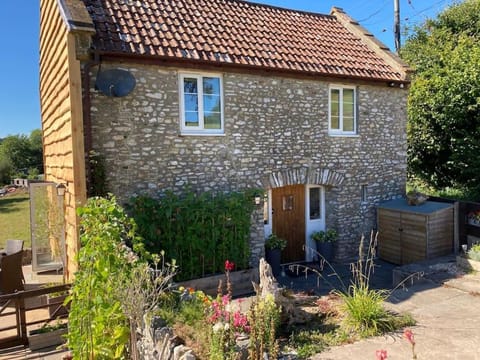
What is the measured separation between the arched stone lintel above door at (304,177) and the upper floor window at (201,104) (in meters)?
1.94

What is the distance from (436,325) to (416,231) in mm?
4920

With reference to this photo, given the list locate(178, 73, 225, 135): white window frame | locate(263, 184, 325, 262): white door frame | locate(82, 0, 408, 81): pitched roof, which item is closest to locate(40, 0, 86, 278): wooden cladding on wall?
locate(82, 0, 408, 81): pitched roof

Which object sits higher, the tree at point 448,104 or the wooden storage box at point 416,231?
the tree at point 448,104

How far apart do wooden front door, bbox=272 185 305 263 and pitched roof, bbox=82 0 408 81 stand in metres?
3.37

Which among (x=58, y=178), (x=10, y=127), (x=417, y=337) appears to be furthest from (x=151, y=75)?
(x=10, y=127)

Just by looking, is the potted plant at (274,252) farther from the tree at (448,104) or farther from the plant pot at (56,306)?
the tree at (448,104)

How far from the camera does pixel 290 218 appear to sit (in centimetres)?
1038

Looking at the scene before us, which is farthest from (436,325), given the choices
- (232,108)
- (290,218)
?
(232,108)

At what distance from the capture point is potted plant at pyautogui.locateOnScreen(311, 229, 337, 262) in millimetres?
10258

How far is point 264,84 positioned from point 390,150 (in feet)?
16.3

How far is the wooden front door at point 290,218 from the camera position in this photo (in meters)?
10.2

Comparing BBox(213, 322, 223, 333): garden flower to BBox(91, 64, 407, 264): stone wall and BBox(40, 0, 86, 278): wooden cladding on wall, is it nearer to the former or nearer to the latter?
BBox(40, 0, 86, 278): wooden cladding on wall

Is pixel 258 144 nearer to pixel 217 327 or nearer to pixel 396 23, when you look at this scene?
pixel 217 327

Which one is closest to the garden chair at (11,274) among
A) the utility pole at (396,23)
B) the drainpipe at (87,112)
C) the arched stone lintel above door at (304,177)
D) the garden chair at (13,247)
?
the garden chair at (13,247)
